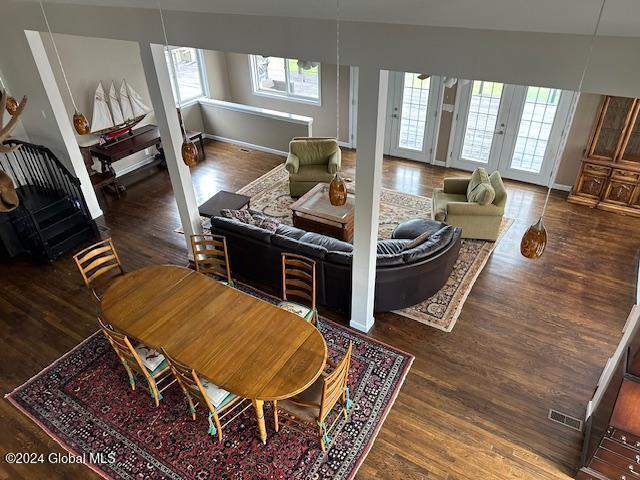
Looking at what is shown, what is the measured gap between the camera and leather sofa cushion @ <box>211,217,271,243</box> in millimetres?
5211

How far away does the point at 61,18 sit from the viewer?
5070 mm

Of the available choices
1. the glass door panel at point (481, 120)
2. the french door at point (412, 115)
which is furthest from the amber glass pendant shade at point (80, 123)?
the glass door panel at point (481, 120)

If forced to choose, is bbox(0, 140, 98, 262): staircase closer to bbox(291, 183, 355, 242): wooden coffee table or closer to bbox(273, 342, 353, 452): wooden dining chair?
bbox(291, 183, 355, 242): wooden coffee table

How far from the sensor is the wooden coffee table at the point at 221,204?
21.3 feet

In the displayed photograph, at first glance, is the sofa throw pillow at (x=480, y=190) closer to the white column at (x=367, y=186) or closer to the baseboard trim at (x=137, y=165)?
the white column at (x=367, y=186)

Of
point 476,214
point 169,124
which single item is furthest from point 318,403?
point 476,214

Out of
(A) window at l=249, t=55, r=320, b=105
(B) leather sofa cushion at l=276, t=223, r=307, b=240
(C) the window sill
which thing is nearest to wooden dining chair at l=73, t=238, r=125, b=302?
(B) leather sofa cushion at l=276, t=223, r=307, b=240

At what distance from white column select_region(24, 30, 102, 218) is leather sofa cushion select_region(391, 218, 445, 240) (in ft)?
16.0

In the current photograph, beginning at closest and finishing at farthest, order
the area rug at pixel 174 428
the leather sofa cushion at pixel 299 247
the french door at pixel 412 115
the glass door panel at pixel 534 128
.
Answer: the area rug at pixel 174 428, the leather sofa cushion at pixel 299 247, the glass door panel at pixel 534 128, the french door at pixel 412 115

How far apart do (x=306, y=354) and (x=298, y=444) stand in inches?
36.0

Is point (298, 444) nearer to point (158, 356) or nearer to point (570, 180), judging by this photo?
point (158, 356)

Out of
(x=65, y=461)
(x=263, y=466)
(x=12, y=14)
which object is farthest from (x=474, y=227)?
Answer: (x=12, y=14)

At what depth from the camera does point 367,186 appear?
4.07 m

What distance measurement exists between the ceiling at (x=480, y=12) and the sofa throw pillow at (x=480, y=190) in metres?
3.50
